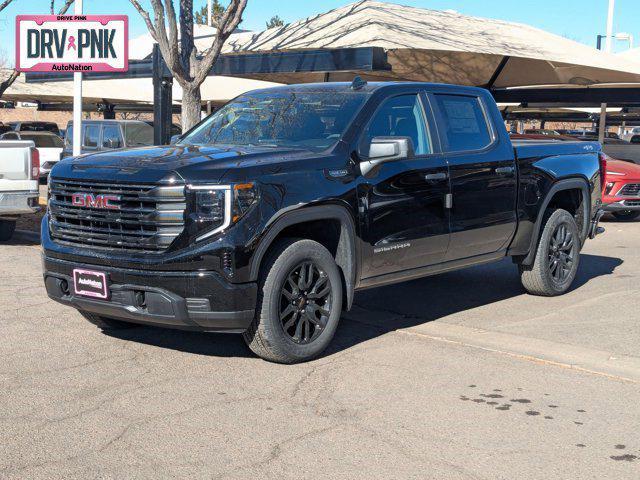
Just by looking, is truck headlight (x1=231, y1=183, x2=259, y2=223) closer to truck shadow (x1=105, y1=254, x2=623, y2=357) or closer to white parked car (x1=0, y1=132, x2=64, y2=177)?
truck shadow (x1=105, y1=254, x2=623, y2=357)

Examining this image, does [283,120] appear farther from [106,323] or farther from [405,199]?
[106,323]

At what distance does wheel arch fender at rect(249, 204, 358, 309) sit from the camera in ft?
18.2

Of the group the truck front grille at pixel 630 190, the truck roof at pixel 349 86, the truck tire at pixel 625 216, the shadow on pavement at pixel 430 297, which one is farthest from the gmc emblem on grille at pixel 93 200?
the truck tire at pixel 625 216

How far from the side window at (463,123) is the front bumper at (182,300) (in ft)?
8.16

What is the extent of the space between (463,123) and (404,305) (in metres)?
1.76

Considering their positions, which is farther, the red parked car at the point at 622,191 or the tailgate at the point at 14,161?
the red parked car at the point at 622,191

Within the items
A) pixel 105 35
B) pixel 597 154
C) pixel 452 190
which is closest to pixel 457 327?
pixel 452 190

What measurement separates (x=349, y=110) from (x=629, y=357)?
2.66 meters

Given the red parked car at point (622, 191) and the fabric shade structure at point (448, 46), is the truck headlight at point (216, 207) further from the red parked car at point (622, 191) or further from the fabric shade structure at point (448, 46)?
the red parked car at point (622, 191)

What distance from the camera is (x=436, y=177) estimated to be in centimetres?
681

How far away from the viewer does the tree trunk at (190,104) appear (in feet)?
43.4

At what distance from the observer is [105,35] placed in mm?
12258

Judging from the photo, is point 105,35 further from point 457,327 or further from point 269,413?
point 269,413

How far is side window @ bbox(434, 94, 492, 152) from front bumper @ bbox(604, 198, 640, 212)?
8082 millimetres
